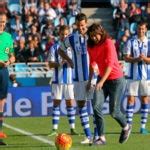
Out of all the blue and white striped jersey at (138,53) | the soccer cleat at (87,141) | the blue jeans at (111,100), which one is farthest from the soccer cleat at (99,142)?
the blue and white striped jersey at (138,53)

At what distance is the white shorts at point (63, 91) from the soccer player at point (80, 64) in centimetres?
92

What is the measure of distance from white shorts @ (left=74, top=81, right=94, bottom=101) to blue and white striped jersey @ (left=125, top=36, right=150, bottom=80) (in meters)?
1.32

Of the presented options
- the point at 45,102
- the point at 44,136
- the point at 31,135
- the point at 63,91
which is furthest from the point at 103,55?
the point at 45,102

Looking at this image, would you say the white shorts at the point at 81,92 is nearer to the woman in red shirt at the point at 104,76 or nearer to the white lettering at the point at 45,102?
the woman in red shirt at the point at 104,76

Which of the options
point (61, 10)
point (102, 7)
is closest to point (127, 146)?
point (61, 10)

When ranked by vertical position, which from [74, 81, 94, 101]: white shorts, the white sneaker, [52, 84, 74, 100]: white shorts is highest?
[74, 81, 94, 101]: white shorts

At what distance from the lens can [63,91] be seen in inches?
574

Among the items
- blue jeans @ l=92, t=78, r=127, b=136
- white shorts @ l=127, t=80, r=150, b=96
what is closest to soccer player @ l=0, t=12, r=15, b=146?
blue jeans @ l=92, t=78, r=127, b=136

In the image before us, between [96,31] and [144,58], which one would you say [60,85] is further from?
[96,31]

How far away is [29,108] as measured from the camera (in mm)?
18672

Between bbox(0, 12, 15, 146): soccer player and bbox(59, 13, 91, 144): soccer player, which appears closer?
bbox(0, 12, 15, 146): soccer player

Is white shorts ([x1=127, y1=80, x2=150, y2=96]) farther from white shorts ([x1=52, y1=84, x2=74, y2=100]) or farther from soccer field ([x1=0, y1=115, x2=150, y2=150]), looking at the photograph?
white shorts ([x1=52, y1=84, x2=74, y2=100])

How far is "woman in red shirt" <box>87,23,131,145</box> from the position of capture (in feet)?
38.7

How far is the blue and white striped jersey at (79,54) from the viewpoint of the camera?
13.1 metres
